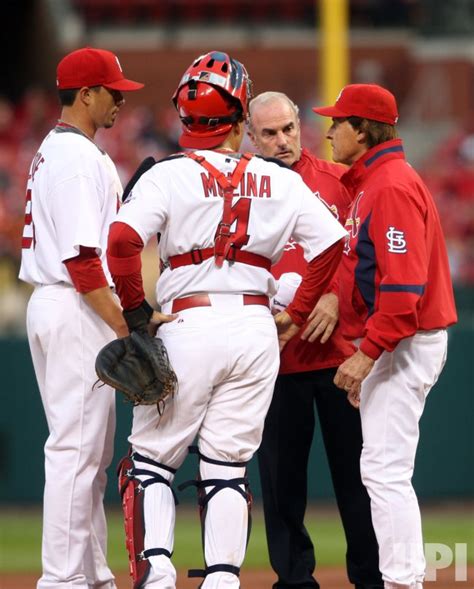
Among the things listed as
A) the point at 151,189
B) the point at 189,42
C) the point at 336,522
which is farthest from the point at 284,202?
the point at 189,42

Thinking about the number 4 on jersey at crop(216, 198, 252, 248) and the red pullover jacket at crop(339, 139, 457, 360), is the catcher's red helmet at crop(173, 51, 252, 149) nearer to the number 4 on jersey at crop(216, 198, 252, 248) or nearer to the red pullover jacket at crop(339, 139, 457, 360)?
the number 4 on jersey at crop(216, 198, 252, 248)

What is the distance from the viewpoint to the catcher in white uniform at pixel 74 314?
4.39m

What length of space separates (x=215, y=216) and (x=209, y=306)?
0.30m

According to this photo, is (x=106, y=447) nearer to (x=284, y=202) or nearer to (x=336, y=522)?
(x=284, y=202)

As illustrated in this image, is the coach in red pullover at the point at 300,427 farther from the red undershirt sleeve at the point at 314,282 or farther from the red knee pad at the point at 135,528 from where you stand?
the red knee pad at the point at 135,528

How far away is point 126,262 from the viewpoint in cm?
403

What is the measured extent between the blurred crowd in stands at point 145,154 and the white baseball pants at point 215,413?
6.54 m

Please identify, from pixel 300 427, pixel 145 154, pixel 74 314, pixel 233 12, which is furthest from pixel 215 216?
pixel 233 12

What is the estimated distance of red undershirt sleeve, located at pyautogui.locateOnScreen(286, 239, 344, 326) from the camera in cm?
429

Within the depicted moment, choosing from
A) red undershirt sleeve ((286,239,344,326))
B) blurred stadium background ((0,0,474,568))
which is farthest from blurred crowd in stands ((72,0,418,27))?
red undershirt sleeve ((286,239,344,326))

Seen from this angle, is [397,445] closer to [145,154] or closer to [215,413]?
[215,413]

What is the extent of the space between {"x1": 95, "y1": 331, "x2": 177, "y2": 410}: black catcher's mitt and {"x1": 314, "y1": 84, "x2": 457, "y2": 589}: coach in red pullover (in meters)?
0.68

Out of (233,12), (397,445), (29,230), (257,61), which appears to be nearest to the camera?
(397,445)

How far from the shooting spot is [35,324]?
14.8 feet
